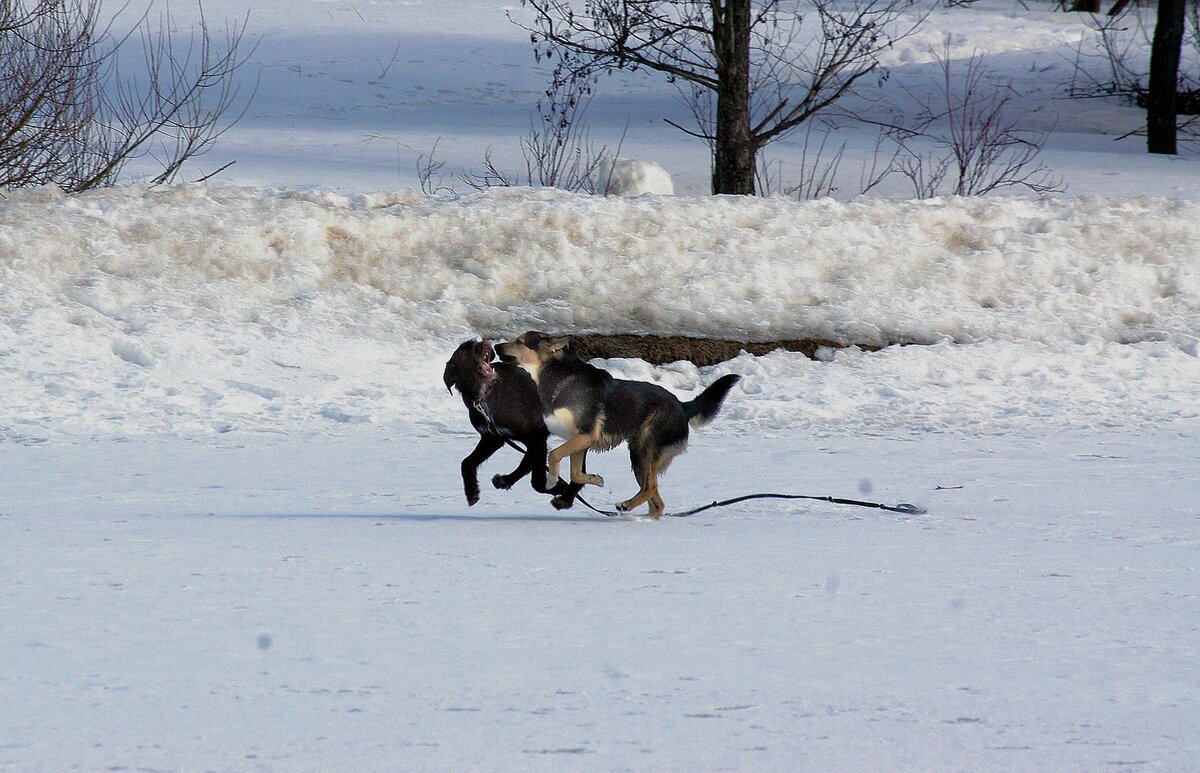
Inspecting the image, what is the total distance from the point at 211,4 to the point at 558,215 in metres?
27.8

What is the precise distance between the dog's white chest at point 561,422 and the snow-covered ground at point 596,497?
0.43 metres

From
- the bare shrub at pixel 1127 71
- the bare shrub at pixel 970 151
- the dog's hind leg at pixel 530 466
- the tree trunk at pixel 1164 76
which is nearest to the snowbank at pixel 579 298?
the dog's hind leg at pixel 530 466

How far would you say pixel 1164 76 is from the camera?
75.2ft

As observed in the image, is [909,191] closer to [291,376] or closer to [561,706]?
[291,376]

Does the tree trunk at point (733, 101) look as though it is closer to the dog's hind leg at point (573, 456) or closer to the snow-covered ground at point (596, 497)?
the snow-covered ground at point (596, 497)

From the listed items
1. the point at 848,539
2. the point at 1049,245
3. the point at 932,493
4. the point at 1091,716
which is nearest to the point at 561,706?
the point at 1091,716

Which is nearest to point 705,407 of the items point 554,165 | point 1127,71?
point 554,165

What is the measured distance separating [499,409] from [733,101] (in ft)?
33.9

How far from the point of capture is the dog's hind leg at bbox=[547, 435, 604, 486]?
5.31m

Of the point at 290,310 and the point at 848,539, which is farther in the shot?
the point at 290,310

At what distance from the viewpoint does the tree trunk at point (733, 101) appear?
1464 centimetres

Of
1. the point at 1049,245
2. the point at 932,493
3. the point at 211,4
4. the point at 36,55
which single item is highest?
the point at 211,4

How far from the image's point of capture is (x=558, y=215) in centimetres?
1147

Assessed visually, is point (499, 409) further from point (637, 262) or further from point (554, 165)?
point (554, 165)
